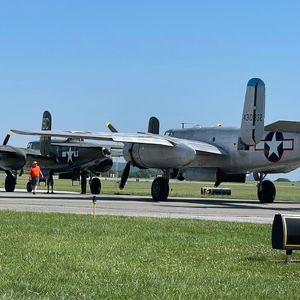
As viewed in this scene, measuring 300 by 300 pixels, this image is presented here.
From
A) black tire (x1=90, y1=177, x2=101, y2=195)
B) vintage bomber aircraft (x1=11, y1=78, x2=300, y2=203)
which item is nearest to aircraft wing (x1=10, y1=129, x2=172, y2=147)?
vintage bomber aircraft (x1=11, y1=78, x2=300, y2=203)

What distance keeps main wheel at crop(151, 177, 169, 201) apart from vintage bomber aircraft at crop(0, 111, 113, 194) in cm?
1208

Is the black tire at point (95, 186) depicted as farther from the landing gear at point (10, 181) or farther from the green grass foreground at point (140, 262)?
the green grass foreground at point (140, 262)

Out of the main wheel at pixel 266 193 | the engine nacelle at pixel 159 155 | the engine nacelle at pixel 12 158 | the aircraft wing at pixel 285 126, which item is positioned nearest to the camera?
the aircraft wing at pixel 285 126

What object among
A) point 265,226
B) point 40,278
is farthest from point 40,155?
point 40,278

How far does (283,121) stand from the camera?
2973cm

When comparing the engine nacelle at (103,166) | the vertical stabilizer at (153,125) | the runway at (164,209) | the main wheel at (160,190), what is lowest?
the runway at (164,209)

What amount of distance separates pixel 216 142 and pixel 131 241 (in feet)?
75.9

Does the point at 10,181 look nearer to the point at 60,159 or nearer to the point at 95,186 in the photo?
the point at 60,159

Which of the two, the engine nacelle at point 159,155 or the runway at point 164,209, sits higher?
the engine nacelle at point 159,155

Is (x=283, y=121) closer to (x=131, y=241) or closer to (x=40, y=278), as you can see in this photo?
(x=131, y=241)

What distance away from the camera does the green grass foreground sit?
9.92 meters

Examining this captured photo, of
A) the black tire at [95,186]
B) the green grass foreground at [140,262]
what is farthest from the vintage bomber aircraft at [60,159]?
the green grass foreground at [140,262]

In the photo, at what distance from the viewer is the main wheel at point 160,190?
37000mm

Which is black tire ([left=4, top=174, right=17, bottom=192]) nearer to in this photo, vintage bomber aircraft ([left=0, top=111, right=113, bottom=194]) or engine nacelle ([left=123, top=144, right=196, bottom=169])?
vintage bomber aircraft ([left=0, top=111, right=113, bottom=194])
